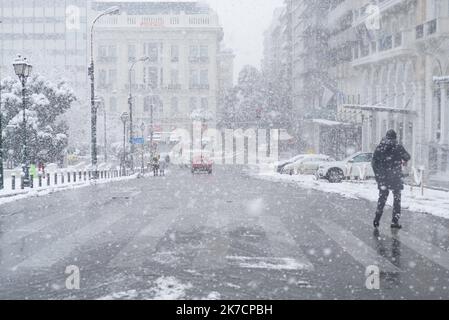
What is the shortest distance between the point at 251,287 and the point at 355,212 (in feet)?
26.8

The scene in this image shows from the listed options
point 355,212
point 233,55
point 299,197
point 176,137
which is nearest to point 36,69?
point 176,137

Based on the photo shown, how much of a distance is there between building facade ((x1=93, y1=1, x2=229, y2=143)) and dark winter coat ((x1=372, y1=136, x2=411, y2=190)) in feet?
238

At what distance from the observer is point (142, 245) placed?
9.08 metres

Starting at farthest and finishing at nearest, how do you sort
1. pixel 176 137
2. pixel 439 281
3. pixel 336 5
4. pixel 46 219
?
pixel 176 137 → pixel 336 5 → pixel 46 219 → pixel 439 281

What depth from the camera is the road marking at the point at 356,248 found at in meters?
7.67

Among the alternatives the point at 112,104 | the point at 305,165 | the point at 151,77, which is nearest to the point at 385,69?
the point at 305,165

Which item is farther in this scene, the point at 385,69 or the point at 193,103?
the point at 193,103

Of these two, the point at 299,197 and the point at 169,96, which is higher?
the point at 169,96

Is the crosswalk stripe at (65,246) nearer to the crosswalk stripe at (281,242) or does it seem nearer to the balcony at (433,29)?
the crosswalk stripe at (281,242)

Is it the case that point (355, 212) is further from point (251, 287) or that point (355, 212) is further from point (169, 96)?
point (169, 96)

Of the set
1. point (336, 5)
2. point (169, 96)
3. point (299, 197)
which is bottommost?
point (299, 197)

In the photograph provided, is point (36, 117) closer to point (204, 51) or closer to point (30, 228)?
point (30, 228)

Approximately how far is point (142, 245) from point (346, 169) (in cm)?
1967
